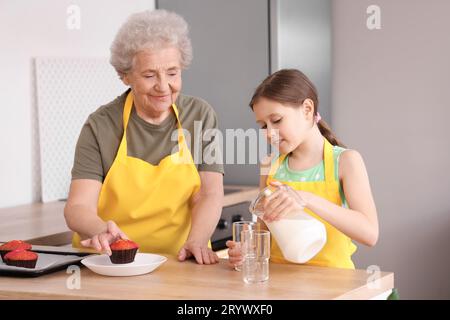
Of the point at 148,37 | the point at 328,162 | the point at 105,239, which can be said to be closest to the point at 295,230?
the point at 328,162

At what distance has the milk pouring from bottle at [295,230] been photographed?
180cm

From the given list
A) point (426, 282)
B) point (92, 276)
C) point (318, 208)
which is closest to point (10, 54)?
point (92, 276)

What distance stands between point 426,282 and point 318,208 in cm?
211

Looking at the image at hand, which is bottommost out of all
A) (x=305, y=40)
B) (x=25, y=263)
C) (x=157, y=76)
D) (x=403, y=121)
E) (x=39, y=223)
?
(x=39, y=223)

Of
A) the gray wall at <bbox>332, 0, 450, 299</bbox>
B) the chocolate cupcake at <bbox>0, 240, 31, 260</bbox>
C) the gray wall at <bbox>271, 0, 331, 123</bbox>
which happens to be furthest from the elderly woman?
the gray wall at <bbox>332, 0, 450, 299</bbox>

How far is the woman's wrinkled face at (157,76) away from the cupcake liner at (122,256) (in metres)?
0.52

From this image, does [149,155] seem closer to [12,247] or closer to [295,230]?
[12,247]

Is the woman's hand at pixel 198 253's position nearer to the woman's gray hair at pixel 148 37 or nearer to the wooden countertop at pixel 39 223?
the woman's gray hair at pixel 148 37

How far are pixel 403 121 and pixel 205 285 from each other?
2235mm

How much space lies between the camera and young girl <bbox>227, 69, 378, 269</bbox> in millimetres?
1941

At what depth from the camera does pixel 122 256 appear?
6.22ft

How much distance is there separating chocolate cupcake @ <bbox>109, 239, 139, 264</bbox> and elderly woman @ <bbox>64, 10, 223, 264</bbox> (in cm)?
32

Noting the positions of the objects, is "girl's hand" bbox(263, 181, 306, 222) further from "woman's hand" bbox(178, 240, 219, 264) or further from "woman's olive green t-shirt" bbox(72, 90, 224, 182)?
"woman's olive green t-shirt" bbox(72, 90, 224, 182)
